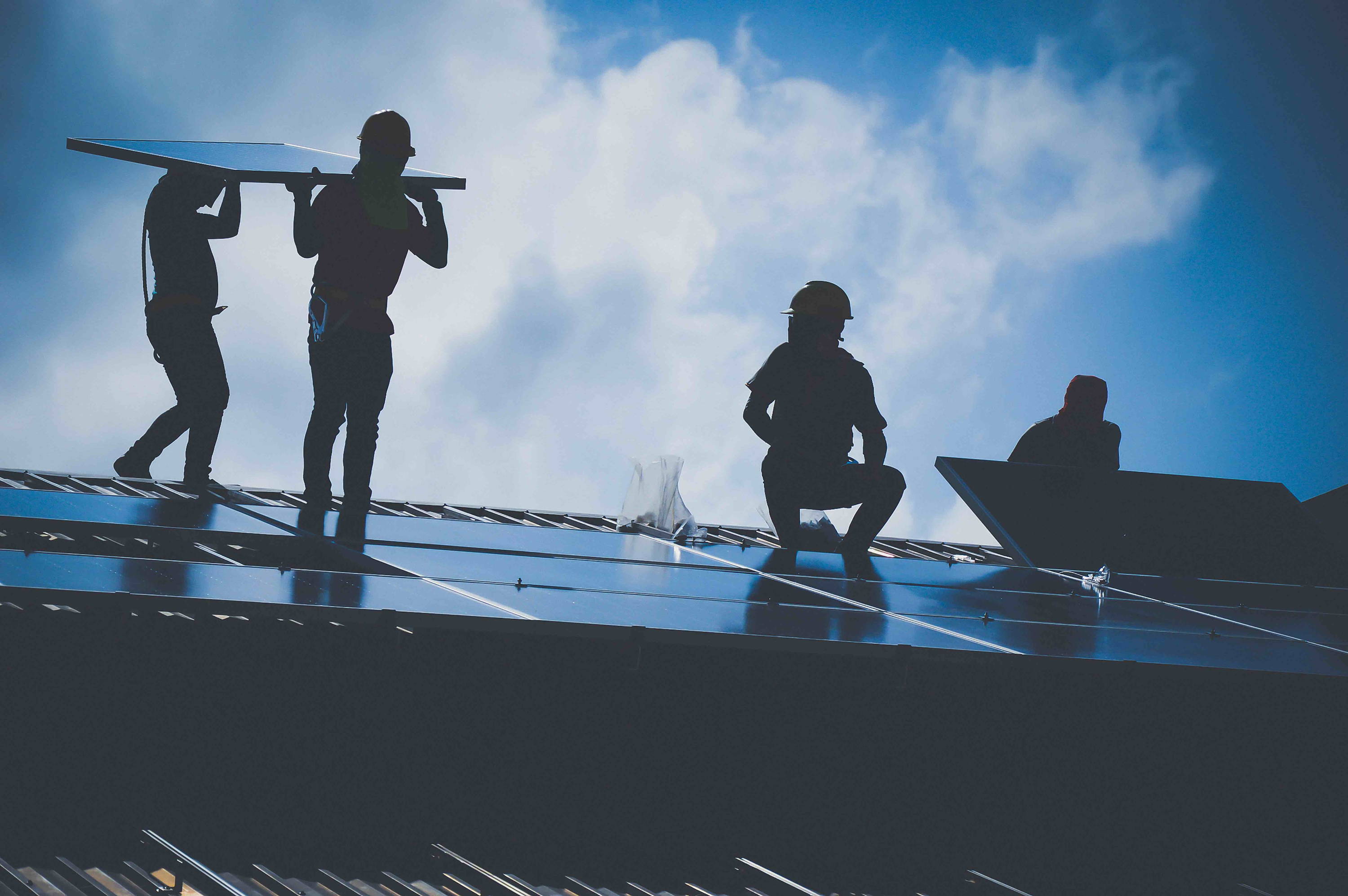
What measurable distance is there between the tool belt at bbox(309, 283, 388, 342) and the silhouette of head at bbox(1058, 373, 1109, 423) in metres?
5.04

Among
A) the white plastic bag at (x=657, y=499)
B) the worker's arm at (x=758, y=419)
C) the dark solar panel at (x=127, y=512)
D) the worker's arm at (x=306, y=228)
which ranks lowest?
the dark solar panel at (x=127, y=512)

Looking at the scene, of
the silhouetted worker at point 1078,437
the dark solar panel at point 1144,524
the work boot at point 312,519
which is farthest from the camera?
the silhouetted worker at point 1078,437

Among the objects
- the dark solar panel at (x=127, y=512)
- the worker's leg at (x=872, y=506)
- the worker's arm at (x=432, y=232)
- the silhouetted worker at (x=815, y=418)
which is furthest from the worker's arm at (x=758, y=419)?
the dark solar panel at (x=127, y=512)

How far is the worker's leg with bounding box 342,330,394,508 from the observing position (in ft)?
22.1

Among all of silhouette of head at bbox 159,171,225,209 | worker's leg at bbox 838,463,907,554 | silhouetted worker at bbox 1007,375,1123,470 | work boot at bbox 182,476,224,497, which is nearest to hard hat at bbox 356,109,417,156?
silhouette of head at bbox 159,171,225,209

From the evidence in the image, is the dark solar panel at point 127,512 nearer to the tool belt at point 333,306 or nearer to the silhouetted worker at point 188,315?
the tool belt at point 333,306

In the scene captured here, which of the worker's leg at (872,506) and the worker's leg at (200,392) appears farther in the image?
the worker's leg at (200,392)

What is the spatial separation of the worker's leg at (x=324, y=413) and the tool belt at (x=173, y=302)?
165cm

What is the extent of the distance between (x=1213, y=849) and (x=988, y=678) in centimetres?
101

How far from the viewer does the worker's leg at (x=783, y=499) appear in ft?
24.8

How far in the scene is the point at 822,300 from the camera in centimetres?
780

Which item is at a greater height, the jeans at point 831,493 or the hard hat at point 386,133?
the hard hat at point 386,133

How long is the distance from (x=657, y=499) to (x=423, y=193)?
2270mm

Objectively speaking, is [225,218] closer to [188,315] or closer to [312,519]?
[188,315]
